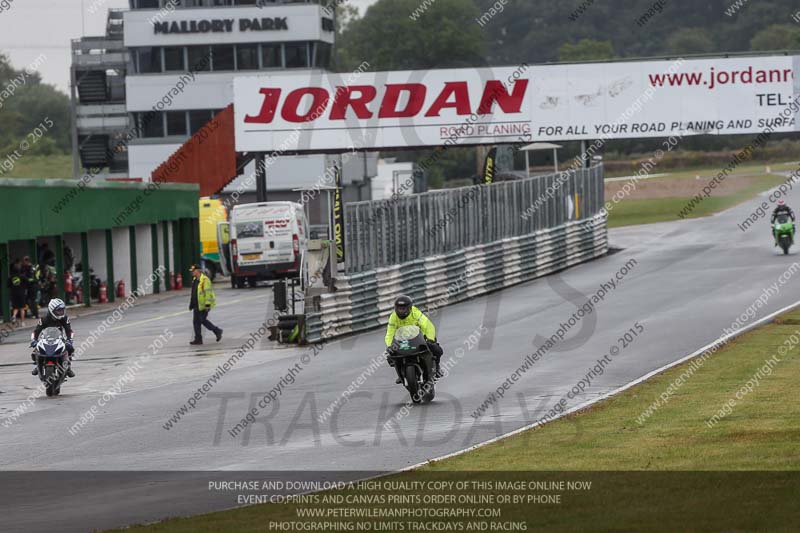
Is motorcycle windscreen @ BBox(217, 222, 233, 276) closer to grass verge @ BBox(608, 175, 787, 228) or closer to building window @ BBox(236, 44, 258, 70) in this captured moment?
grass verge @ BBox(608, 175, 787, 228)

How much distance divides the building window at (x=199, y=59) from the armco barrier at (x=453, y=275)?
41020mm

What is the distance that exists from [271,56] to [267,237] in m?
38.6

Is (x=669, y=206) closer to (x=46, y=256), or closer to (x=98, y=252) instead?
(x=98, y=252)

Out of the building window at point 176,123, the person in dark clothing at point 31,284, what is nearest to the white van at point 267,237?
the person in dark clothing at point 31,284

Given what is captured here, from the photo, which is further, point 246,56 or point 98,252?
point 246,56

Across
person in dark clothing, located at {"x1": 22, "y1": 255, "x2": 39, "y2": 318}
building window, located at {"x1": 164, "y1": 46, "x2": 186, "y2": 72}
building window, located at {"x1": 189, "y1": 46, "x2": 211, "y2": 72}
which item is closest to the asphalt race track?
person in dark clothing, located at {"x1": 22, "y1": 255, "x2": 39, "y2": 318}

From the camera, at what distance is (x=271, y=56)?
83.2 m

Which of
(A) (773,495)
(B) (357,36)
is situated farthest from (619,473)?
(B) (357,36)

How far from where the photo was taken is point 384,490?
478 inches

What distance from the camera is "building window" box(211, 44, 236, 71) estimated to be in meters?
83.3

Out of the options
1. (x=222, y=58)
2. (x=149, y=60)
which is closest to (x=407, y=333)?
(x=222, y=58)

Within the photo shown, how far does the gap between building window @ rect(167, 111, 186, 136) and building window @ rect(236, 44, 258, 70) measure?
4562 mm

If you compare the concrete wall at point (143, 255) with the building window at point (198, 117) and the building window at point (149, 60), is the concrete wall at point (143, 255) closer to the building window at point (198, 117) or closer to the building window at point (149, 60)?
the building window at point (198, 117)

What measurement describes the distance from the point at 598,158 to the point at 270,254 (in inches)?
568
